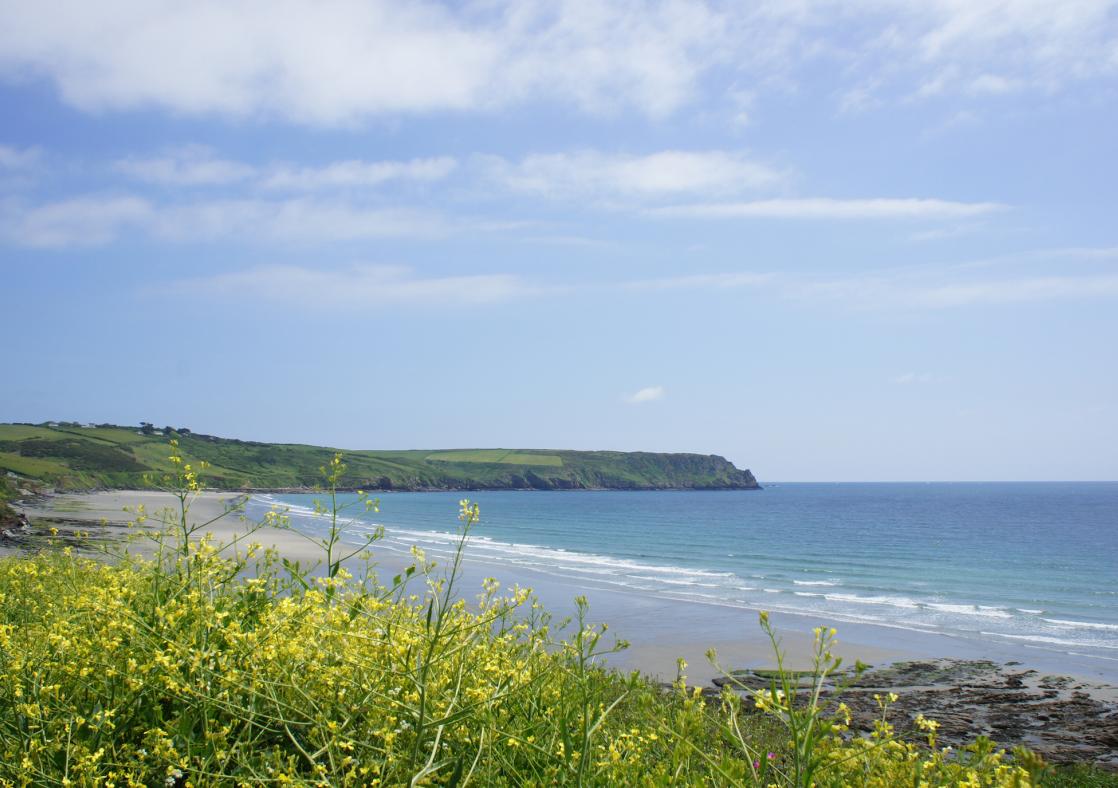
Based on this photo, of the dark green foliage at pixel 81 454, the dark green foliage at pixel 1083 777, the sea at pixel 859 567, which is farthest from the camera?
the dark green foliage at pixel 81 454

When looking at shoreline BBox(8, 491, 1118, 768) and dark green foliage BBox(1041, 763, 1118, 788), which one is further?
shoreline BBox(8, 491, 1118, 768)

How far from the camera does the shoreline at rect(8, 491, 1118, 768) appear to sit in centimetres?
1691

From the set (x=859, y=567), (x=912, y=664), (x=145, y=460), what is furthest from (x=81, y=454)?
(x=912, y=664)

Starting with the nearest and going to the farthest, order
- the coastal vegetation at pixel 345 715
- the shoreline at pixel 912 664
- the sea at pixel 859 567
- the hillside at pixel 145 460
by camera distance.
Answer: the coastal vegetation at pixel 345 715, the shoreline at pixel 912 664, the sea at pixel 859 567, the hillside at pixel 145 460

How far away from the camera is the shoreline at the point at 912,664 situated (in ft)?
55.5

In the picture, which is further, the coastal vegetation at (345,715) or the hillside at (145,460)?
the hillside at (145,460)

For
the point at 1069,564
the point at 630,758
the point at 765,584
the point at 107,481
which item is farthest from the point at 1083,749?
the point at 107,481

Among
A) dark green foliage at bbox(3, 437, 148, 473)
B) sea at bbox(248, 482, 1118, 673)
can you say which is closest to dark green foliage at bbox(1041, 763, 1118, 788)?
sea at bbox(248, 482, 1118, 673)

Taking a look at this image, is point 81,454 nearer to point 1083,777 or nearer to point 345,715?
point 1083,777

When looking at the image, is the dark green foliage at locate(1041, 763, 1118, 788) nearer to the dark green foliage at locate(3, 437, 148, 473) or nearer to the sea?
the sea

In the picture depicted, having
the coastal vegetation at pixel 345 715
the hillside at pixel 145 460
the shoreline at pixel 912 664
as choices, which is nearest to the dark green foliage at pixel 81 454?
the hillside at pixel 145 460

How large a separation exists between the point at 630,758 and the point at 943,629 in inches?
1124

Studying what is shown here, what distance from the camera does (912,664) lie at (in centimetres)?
2208

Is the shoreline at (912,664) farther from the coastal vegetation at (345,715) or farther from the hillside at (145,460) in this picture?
the hillside at (145,460)
